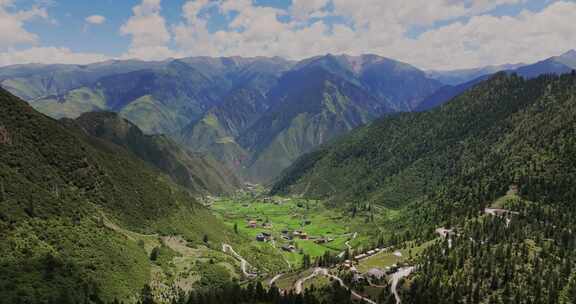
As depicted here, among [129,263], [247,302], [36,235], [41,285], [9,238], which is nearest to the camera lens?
[247,302]

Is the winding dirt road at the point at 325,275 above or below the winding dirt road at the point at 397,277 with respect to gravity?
below

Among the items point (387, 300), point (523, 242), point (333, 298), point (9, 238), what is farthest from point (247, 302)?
point (523, 242)

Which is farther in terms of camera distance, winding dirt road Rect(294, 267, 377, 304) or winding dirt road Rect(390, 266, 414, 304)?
winding dirt road Rect(390, 266, 414, 304)

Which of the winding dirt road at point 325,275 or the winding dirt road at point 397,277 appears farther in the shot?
the winding dirt road at point 397,277

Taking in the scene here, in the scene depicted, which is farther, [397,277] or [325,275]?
[325,275]

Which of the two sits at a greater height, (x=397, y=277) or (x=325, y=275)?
(x=397, y=277)

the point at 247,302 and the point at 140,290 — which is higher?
the point at 247,302

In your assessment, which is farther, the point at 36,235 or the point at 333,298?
the point at 36,235

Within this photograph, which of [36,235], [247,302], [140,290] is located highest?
[36,235]

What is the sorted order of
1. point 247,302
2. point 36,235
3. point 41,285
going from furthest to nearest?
point 36,235 < point 41,285 < point 247,302

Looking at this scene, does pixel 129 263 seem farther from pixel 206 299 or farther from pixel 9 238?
pixel 206 299

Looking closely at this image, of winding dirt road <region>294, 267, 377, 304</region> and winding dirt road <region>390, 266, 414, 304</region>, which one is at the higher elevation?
winding dirt road <region>390, 266, 414, 304</region>
